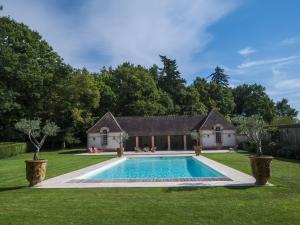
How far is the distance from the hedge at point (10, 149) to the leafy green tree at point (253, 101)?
42459 mm

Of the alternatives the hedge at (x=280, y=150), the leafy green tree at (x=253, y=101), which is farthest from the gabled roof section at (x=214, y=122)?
the leafy green tree at (x=253, y=101)

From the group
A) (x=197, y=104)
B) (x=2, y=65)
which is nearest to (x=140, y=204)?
(x=2, y=65)

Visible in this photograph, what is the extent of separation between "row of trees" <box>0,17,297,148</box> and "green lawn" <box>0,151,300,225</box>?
91.3 feet

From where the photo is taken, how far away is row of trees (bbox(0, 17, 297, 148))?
3812cm

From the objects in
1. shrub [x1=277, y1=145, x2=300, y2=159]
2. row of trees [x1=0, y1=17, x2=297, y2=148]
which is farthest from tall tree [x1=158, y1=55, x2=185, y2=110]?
shrub [x1=277, y1=145, x2=300, y2=159]

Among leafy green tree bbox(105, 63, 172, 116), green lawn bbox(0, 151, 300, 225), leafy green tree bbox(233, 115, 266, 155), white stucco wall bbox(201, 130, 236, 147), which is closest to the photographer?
green lawn bbox(0, 151, 300, 225)

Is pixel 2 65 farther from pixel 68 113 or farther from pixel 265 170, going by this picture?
→ pixel 265 170

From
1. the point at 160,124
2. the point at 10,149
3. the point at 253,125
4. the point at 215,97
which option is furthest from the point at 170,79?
the point at 253,125

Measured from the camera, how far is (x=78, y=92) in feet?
150

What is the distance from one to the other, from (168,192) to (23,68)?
1253 inches

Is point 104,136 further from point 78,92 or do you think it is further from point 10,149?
point 10,149

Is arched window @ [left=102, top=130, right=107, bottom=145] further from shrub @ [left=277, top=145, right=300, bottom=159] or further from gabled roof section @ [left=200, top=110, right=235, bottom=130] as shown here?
shrub @ [left=277, top=145, right=300, bottom=159]

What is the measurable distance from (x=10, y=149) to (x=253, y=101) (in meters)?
46.5

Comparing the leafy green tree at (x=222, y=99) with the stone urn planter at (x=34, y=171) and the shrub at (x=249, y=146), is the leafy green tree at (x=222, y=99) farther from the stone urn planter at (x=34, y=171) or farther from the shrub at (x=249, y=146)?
the stone urn planter at (x=34, y=171)
